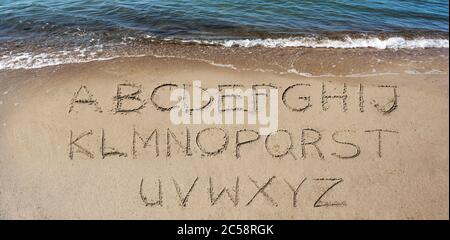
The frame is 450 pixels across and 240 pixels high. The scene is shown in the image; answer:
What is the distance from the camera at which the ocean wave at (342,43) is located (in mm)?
6852

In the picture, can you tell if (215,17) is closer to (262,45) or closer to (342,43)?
(262,45)

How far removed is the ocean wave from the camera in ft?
22.5

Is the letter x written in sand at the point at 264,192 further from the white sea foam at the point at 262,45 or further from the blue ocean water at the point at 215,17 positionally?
the blue ocean water at the point at 215,17

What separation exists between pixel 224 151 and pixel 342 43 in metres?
3.96

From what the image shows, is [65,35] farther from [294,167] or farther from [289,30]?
[294,167]

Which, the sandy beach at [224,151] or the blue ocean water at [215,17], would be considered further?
the blue ocean water at [215,17]

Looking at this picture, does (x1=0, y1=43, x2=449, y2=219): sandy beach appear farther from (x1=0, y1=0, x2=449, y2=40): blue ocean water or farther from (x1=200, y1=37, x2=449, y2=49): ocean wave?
(x1=0, y1=0, x2=449, y2=40): blue ocean water

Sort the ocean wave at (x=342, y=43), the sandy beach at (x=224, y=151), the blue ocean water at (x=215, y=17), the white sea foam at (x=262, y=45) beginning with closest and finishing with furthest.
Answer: the sandy beach at (x=224, y=151) < the white sea foam at (x=262, y=45) < the ocean wave at (x=342, y=43) < the blue ocean water at (x=215, y=17)

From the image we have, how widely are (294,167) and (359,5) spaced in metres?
6.63

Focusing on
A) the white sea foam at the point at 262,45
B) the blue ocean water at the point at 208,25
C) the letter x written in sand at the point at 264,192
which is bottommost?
the letter x written in sand at the point at 264,192

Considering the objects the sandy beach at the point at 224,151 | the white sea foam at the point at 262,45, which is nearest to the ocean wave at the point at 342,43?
the white sea foam at the point at 262,45

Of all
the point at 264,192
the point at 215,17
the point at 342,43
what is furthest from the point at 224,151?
the point at 215,17

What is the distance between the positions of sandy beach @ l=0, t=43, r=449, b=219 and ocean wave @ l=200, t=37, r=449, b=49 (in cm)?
142

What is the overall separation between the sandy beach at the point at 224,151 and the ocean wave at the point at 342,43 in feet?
4.65
